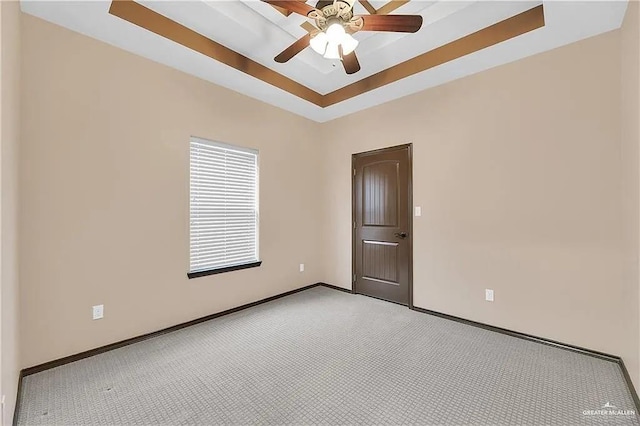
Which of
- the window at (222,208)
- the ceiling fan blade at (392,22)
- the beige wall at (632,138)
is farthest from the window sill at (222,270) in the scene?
the beige wall at (632,138)

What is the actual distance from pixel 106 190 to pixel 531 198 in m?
3.98

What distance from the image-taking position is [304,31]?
9.82 ft

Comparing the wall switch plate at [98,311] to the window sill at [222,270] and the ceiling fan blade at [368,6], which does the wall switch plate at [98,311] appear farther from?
the ceiling fan blade at [368,6]

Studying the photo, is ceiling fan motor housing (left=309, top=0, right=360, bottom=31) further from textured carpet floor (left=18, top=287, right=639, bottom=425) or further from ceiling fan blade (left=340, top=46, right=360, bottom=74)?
textured carpet floor (left=18, top=287, right=639, bottom=425)

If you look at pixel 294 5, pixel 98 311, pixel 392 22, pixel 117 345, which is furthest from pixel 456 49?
pixel 117 345

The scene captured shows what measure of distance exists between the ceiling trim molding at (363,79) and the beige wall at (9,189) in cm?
79

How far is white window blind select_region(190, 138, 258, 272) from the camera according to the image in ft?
10.7

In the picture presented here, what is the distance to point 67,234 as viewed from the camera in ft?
7.73

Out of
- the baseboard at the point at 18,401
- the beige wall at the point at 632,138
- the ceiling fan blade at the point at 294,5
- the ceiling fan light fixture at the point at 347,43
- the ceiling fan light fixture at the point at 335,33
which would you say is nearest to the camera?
the baseboard at the point at 18,401

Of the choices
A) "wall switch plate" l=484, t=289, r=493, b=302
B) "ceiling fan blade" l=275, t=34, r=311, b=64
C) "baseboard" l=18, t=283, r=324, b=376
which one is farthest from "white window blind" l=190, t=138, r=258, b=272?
"wall switch plate" l=484, t=289, r=493, b=302

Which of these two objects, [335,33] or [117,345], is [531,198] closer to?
[335,33]

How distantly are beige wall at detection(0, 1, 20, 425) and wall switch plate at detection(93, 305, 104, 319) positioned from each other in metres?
0.53

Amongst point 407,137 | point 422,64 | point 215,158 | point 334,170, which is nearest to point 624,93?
point 422,64

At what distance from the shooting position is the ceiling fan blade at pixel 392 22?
2064mm
